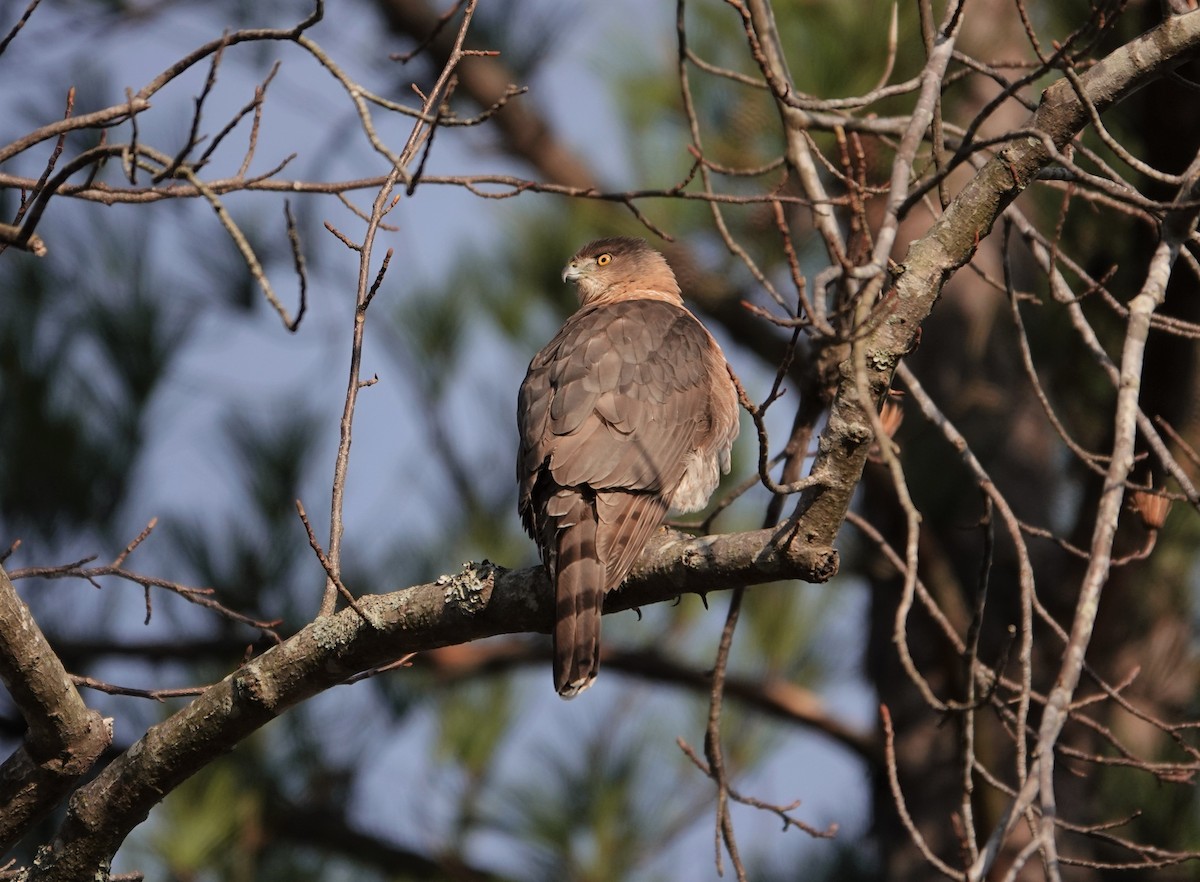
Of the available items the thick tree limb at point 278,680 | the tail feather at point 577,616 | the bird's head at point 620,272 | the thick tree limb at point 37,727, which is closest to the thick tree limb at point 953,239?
the thick tree limb at point 278,680

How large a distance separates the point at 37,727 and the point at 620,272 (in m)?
3.64

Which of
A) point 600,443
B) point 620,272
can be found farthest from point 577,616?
point 620,272

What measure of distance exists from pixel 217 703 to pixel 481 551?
4182 millimetres

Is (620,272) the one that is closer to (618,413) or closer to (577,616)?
(618,413)

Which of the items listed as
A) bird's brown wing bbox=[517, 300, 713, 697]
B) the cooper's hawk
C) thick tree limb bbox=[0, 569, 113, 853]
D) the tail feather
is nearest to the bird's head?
the cooper's hawk

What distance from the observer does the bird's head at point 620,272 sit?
6.13 metres

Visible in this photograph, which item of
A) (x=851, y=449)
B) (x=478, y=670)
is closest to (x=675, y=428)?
(x=851, y=449)

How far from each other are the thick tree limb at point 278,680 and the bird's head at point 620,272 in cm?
289

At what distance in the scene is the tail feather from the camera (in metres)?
3.62

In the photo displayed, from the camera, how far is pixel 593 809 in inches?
287

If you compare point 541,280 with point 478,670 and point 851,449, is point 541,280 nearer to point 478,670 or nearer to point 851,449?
point 478,670

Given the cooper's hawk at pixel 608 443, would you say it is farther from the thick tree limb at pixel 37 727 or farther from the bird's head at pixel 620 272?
the thick tree limb at pixel 37 727

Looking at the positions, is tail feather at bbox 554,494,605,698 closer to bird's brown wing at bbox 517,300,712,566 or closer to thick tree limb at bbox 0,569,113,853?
bird's brown wing at bbox 517,300,712,566

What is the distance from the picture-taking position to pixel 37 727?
3.15m
